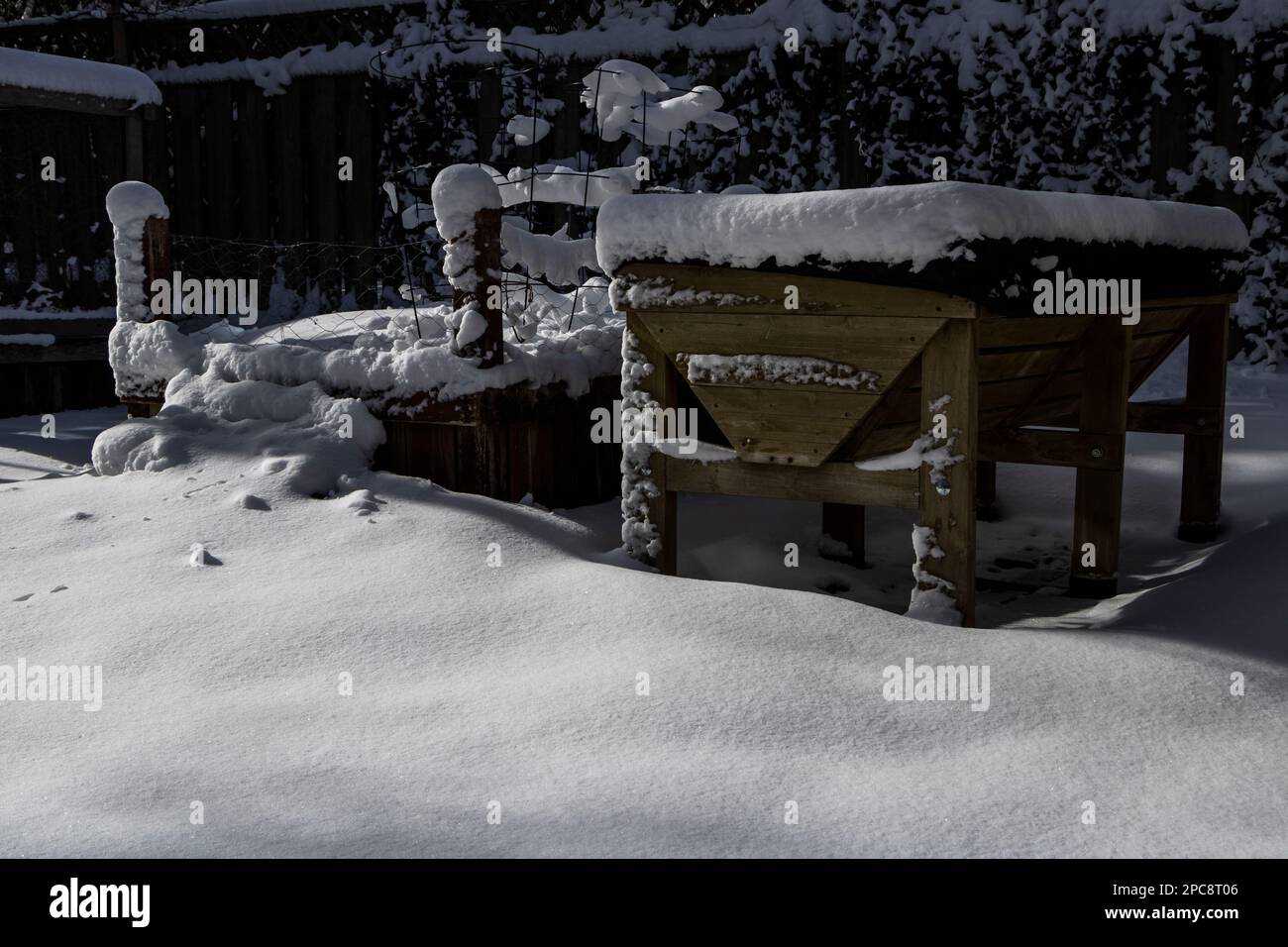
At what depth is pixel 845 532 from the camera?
5699 mm

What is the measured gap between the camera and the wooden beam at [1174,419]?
5.60 m

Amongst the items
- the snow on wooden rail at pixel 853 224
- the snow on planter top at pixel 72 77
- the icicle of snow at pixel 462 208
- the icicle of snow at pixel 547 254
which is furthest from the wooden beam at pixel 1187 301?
the snow on planter top at pixel 72 77

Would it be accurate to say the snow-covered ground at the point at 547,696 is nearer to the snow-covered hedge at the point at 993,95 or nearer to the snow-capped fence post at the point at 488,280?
the snow-capped fence post at the point at 488,280

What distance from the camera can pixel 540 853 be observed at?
8.09 feet

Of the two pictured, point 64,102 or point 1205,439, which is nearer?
point 1205,439

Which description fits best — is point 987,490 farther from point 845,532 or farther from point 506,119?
point 506,119

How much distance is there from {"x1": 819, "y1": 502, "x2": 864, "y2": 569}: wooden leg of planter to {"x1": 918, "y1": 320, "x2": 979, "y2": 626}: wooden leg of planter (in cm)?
155

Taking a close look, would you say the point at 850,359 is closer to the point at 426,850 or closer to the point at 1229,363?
the point at 426,850

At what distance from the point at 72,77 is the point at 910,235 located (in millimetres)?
7052

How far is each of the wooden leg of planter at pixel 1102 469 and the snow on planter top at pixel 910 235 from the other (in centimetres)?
26

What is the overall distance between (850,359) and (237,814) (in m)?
2.33

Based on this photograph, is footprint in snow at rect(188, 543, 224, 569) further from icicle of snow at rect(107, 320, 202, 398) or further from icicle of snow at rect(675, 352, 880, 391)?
icicle of snow at rect(107, 320, 202, 398)

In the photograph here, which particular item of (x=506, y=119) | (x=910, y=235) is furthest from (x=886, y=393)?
(x=506, y=119)

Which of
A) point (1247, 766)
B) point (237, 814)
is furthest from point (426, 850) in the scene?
point (1247, 766)
